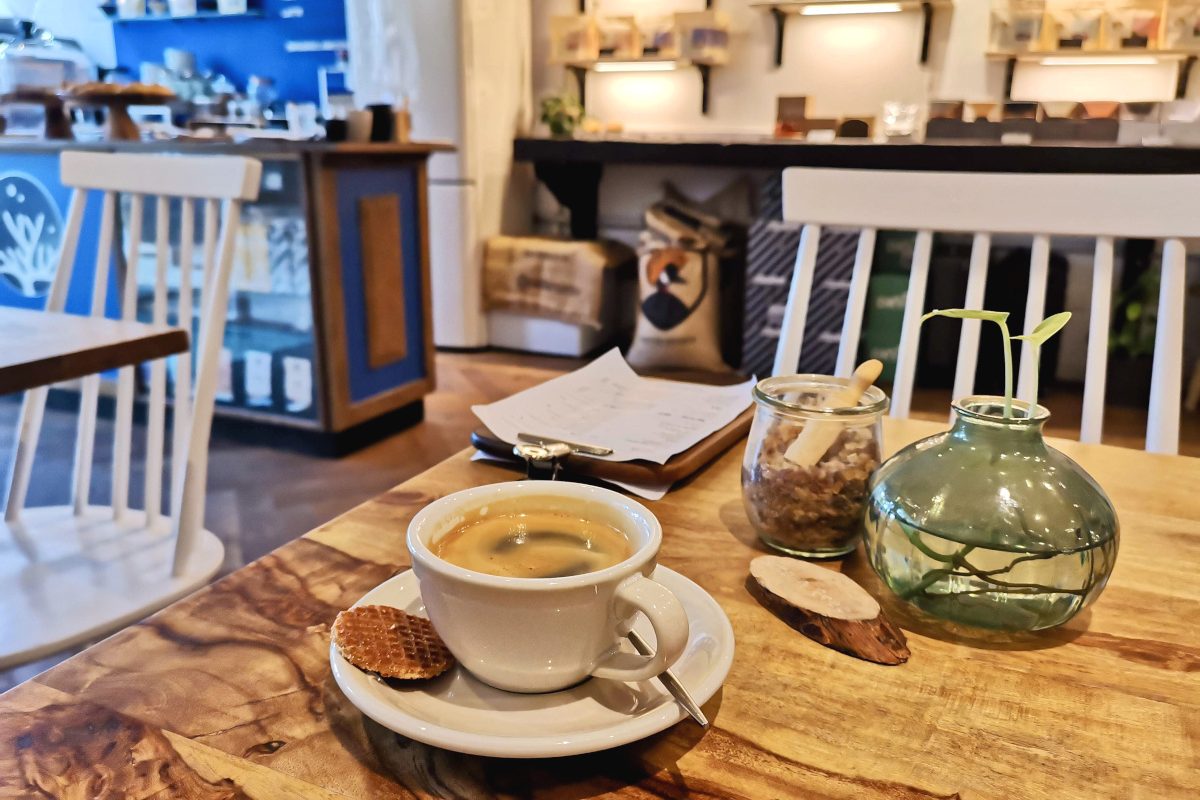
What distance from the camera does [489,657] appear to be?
417mm

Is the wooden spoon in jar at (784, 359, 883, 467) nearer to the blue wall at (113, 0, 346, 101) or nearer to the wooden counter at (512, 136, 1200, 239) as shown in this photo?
the wooden counter at (512, 136, 1200, 239)

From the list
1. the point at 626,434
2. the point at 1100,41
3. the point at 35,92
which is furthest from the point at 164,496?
the point at 1100,41

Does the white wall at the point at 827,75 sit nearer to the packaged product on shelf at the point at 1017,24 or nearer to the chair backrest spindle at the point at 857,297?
the packaged product on shelf at the point at 1017,24

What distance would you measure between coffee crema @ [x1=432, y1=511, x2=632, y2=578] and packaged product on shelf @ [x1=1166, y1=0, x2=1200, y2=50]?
12.0 feet

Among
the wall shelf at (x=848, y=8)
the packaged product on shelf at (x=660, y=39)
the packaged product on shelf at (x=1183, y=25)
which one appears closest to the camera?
the packaged product on shelf at (x=1183, y=25)

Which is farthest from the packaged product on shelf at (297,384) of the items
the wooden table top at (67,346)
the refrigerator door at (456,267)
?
the wooden table top at (67,346)

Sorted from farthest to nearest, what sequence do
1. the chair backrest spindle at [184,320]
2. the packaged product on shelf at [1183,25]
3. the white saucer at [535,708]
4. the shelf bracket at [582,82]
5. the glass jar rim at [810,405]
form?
the shelf bracket at [582,82] → the packaged product on shelf at [1183,25] → the chair backrest spindle at [184,320] → the glass jar rim at [810,405] → the white saucer at [535,708]

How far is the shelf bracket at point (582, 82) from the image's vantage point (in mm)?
4121

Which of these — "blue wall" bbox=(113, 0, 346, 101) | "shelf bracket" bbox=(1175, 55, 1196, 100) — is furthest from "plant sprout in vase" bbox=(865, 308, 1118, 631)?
"blue wall" bbox=(113, 0, 346, 101)

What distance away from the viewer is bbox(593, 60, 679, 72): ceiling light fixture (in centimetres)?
396

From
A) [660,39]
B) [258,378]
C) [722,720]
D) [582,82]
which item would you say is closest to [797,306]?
[722,720]

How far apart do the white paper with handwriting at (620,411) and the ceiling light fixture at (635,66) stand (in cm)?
333

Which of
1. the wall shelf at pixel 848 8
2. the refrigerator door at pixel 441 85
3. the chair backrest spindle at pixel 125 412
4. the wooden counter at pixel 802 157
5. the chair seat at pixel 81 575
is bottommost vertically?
the chair seat at pixel 81 575

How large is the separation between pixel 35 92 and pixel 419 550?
10.4 feet
